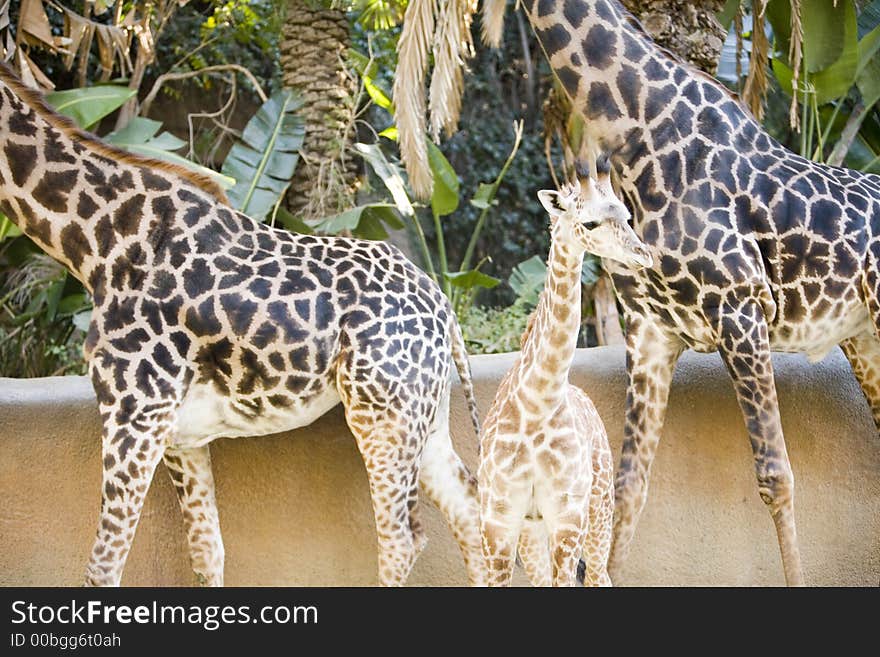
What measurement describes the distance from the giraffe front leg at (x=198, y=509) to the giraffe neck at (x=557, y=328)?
177 cm

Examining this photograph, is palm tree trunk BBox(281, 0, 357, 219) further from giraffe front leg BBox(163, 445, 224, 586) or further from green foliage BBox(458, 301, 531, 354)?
giraffe front leg BBox(163, 445, 224, 586)

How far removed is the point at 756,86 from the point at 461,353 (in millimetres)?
2644

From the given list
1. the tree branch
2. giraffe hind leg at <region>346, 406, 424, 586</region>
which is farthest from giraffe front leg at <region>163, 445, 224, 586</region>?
the tree branch

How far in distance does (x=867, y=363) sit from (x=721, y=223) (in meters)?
1.21

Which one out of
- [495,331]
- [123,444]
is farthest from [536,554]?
[495,331]

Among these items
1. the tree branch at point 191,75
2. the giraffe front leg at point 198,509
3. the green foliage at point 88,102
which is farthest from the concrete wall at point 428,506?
the tree branch at point 191,75

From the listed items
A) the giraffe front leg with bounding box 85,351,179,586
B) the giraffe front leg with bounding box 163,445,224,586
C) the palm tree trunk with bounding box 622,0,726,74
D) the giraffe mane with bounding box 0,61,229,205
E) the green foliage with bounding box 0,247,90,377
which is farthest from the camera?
the green foliage with bounding box 0,247,90,377

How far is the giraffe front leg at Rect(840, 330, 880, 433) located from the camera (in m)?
5.24

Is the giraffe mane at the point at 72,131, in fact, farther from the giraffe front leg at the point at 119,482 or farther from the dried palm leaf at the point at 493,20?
the dried palm leaf at the point at 493,20

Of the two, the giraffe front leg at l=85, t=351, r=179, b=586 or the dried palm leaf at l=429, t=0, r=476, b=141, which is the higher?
the dried palm leaf at l=429, t=0, r=476, b=141

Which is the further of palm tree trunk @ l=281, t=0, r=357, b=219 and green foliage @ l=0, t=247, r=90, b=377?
palm tree trunk @ l=281, t=0, r=357, b=219

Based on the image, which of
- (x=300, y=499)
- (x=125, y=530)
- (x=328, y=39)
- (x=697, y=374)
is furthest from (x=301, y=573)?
(x=328, y=39)

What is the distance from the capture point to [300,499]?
548cm

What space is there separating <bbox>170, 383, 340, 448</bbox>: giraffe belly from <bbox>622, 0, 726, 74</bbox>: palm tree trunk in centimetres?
287
